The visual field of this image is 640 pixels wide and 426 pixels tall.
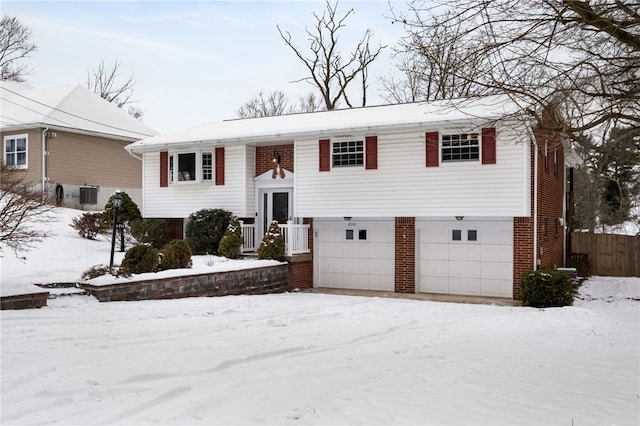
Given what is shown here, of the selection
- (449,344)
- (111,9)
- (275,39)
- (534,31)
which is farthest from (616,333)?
(275,39)

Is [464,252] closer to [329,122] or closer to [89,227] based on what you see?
[329,122]

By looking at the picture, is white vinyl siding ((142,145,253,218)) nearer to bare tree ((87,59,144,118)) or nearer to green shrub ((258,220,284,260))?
green shrub ((258,220,284,260))

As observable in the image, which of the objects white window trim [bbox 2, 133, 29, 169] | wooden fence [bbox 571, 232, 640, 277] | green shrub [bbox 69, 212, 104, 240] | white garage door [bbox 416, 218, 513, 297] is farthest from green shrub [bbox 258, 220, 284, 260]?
white window trim [bbox 2, 133, 29, 169]

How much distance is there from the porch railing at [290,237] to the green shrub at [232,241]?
1.02 metres

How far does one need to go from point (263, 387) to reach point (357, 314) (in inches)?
239

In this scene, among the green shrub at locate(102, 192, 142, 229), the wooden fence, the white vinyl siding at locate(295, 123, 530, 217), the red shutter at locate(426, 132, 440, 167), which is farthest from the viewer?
the wooden fence

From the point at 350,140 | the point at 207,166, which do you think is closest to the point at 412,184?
the point at 350,140

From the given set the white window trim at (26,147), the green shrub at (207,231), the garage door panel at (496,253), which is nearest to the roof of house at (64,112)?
the white window trim at (26,147)

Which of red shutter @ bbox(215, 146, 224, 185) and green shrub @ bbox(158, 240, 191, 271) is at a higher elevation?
red shutter @ bbox(215, 146, 224, 185)

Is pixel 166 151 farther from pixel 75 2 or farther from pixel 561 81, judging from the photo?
pixel 561 81

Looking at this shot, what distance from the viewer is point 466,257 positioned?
15.3m

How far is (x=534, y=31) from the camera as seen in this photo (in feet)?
23.6

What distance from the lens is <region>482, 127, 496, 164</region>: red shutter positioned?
14.2m

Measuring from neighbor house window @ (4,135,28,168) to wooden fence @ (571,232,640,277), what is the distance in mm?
22911
